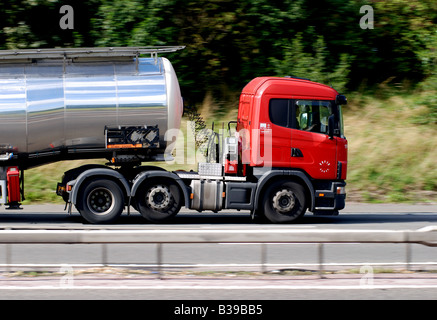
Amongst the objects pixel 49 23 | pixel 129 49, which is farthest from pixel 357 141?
pixel 49 23

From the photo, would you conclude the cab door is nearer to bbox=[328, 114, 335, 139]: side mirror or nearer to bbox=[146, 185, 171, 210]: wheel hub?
bbox=[328, 114, 335, 139]: side mirror

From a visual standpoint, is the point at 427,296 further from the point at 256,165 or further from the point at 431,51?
the point at 431,51

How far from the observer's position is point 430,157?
19109 millimetres

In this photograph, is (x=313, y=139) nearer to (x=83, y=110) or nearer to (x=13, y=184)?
(x=83, y=110)

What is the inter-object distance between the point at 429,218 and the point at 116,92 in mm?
6629

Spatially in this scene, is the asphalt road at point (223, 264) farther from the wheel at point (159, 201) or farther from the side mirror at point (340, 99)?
the side mirror at point (340, 99)

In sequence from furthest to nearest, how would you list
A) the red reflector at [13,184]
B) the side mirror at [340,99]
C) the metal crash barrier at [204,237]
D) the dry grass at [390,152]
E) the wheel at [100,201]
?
the dry grass at [390,152] → the side mirror at [340,99] → the wheel at [100,201] → the red reflector at [13,184] → the metal crash barrier at [204,237]

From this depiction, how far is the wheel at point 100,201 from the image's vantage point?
13297mm

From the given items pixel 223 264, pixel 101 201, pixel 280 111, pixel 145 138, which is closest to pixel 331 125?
pixel 280 111

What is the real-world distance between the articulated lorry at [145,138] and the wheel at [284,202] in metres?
0.02

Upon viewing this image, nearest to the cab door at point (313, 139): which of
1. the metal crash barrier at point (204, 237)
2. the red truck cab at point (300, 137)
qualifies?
the red truck cab at point (300, 137)

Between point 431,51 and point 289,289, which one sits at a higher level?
point 431,51

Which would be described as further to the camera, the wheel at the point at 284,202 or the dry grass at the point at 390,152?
the dry grass at the point at 390,152

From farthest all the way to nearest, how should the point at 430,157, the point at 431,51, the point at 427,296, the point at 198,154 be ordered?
the point at 431,51 < the point at 430,157 < the point at 198,154 < the point at 427,296
